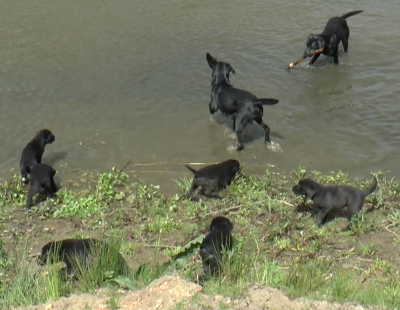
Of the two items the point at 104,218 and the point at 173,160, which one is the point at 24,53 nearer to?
the point at 173,160

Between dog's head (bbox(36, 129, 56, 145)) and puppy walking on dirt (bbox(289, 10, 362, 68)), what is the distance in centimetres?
471

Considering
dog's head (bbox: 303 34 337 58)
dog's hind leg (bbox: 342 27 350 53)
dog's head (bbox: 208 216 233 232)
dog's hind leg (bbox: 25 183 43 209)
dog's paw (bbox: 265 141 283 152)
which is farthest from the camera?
dog's hind leg (bbox: 342 27 350 53)

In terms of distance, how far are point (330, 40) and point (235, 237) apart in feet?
19.3

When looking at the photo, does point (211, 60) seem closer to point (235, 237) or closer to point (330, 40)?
point (330, 40)

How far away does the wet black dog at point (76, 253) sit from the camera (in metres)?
6.32

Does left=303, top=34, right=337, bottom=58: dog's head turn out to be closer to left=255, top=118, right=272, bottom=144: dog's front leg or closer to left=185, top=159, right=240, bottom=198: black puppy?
left=255, top=118, right=272, bottom=144: dog's front leg

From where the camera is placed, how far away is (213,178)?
8.66 meters

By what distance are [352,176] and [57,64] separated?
638 cm

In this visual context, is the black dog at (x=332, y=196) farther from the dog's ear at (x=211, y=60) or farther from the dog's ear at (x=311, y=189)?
the dog's ear at (x=211, y=60)

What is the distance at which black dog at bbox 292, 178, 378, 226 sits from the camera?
25.8 ft

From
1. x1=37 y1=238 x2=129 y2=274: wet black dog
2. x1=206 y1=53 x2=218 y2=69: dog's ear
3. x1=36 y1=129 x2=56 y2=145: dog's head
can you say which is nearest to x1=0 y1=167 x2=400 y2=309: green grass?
x1=37 y1=238 x2=129 y2=274: wet black dog

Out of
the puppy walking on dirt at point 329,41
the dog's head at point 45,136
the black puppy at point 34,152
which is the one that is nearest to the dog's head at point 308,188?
the black puppy at point 34,152

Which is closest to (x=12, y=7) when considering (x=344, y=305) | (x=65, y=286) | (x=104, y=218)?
(x=104, y=218)

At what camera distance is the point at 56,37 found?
1396 cm
